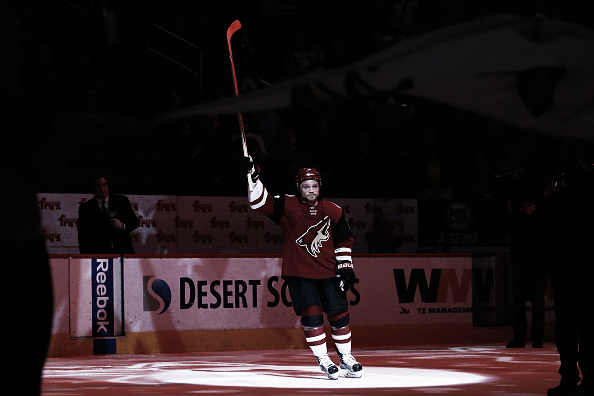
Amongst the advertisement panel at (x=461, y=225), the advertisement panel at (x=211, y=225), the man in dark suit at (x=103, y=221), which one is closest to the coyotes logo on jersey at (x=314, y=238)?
the man in dark suit at (x=103, y=221)

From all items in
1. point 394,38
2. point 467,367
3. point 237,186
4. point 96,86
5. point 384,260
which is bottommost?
point 467,367

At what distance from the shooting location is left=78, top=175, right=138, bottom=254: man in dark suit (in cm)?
1147

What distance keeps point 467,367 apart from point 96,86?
6.67 meters

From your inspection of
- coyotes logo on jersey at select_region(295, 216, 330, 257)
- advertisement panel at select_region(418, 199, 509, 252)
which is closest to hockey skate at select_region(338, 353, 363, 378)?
coyotes logo on jersey at select_region(295, 216, 330, 257)

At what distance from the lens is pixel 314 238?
28.4ft

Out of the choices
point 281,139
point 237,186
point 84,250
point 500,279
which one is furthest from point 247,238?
point 500,279

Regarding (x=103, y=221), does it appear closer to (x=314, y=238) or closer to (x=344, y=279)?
(x=314, y=238)

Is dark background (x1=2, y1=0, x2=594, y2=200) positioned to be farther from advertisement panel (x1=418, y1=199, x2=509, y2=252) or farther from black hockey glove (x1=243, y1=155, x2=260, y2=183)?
black hockey glove (x1=243, y1=155, x2=260, y2=183)

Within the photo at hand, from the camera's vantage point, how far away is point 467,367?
30.9 ft

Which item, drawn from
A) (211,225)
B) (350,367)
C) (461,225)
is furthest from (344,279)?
(461,225)

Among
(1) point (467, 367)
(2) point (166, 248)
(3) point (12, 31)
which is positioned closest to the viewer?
(3) point (12, 31)

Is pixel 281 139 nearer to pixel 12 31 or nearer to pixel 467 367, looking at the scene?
pixel 467 367

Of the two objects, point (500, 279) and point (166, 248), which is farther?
point (500, 279)

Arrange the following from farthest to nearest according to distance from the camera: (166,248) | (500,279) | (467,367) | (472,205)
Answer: (472,205), (500,279), (166,248), (467,367)
